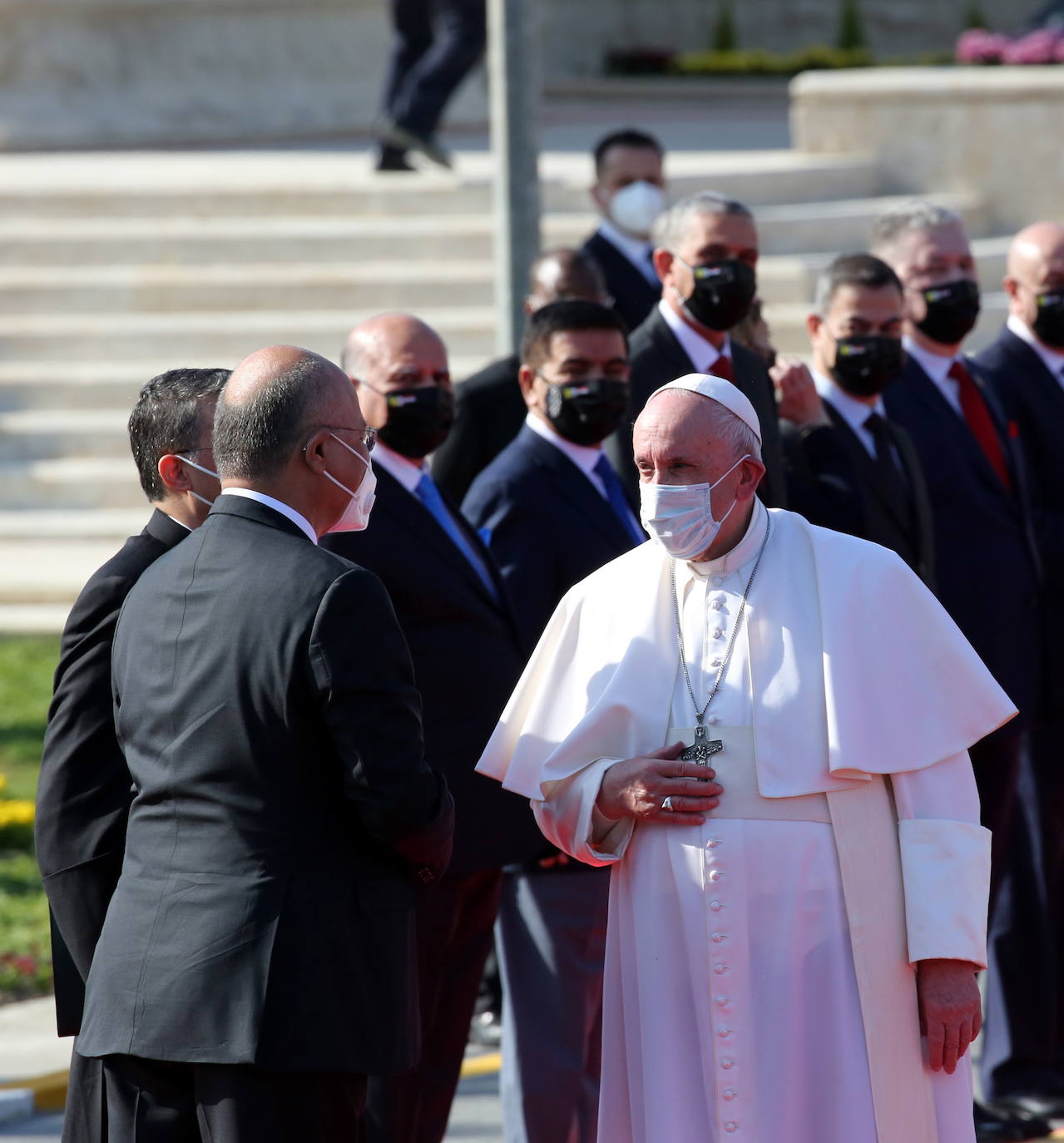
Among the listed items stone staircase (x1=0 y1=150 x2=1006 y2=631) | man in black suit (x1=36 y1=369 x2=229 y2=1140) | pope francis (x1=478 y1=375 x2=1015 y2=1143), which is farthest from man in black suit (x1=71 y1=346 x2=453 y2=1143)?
stone staircase (x1=0 y1=150 x2=1006 y2=631)

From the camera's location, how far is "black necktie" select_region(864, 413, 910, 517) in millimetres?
5781

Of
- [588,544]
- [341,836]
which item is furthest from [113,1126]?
[588,544]

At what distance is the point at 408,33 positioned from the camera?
13.8 meters

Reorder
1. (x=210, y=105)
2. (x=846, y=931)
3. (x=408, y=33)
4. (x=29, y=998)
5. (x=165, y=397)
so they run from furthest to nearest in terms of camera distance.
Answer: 1. (x=210, y=105)
2. (x=408, y=33)
3. (x=29, y=998)
4. (x=165, y=397)
5. (x=846, y=931)

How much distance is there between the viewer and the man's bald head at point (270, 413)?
3.70 m

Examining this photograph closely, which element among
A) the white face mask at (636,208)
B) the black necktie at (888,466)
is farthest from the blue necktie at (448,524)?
the white face mask at (636,208)

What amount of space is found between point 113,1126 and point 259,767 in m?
0.72

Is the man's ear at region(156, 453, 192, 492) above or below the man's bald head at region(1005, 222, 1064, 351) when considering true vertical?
below

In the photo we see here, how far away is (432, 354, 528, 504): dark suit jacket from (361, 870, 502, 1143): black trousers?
2122mm

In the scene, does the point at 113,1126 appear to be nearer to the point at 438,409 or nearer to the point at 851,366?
the point at 438,409

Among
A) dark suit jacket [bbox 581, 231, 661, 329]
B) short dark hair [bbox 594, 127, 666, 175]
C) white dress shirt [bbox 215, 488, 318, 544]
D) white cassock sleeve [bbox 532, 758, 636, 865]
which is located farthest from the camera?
short dark hair [bbox 594, 127, 666, 175]

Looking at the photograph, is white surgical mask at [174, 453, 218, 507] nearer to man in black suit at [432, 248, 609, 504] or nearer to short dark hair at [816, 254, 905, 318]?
short dark hair at [816, 254, 905, 318]

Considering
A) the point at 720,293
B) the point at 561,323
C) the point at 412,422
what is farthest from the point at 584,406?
the point at 720,293

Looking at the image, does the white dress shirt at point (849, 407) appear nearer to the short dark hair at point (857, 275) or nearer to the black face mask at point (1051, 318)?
the short dark hair at point (857, 275)
